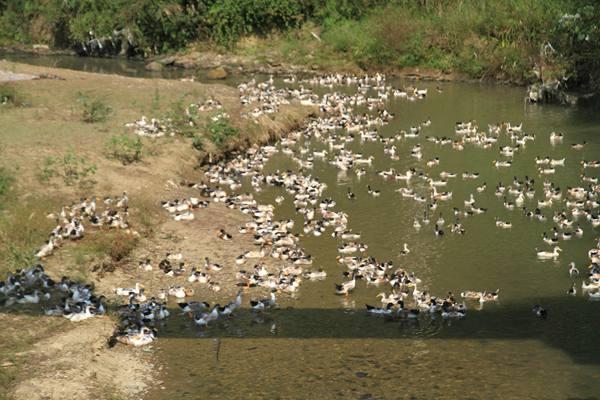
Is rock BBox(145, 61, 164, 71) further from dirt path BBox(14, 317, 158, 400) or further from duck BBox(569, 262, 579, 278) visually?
dirt path BBox(14, 317, 158, 400)

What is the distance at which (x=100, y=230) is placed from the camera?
74.3 feet

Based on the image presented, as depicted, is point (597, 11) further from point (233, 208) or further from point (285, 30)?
point (285, 30)

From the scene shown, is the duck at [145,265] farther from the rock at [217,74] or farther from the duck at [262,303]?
the rock at [217,74]

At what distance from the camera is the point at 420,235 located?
24141 mm

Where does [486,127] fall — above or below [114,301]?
above

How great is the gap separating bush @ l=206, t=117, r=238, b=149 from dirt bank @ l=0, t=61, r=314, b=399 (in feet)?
1.52

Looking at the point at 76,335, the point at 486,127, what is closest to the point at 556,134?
the point at 486,127

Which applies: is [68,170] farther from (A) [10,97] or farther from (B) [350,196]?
(A) [10,97]

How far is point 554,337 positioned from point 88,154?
587 inches

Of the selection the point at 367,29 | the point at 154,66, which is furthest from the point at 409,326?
the point at 154,66

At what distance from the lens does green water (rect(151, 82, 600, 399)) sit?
15.9 m

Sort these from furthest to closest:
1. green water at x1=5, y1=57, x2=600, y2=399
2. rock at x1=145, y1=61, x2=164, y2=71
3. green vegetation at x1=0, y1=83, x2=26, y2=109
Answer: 1. rock at x1=145, y1=61, x2=164, y2=71
2. green vegetation at x1=0, y1=83, x2=26, y2=109
3. green water at x1=5, y1=57, x2=600, y2=399

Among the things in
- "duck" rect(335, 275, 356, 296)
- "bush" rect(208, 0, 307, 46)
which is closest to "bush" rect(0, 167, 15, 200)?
"duck" rect(335, 275, 356, 296)

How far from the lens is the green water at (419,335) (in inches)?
625
